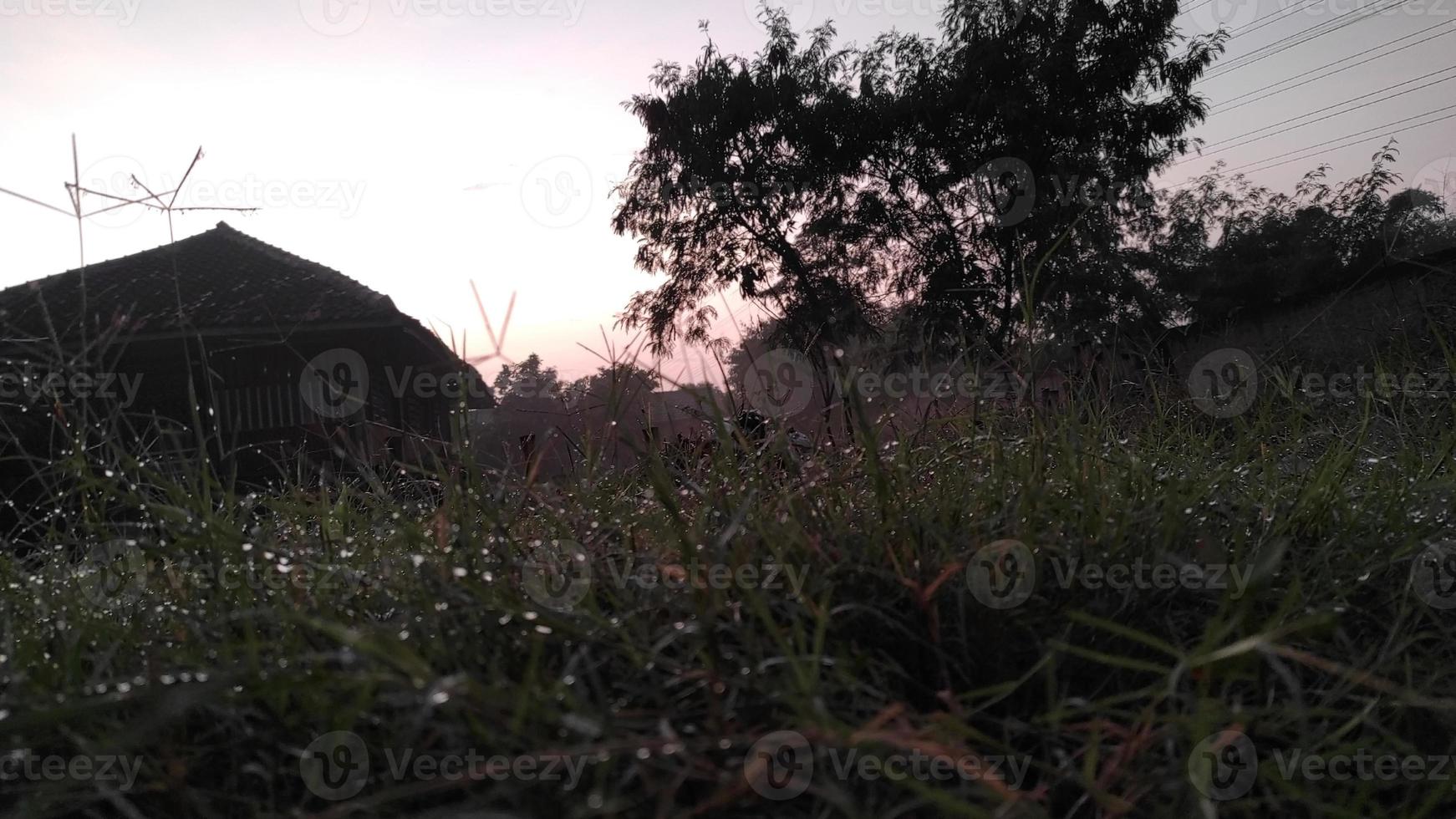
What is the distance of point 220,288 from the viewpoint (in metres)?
13.1

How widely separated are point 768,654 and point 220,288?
14544 mm

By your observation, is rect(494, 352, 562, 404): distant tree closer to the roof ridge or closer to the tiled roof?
the tiled roof

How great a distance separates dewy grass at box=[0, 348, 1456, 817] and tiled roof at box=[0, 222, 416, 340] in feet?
34.9

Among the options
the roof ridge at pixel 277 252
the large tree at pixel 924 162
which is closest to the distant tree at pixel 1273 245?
the large tree at pixel 924 162

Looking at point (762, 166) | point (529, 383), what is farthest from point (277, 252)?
point (529, 383)

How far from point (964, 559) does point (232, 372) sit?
550 inches

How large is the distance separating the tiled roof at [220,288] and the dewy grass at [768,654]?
10.6 meters

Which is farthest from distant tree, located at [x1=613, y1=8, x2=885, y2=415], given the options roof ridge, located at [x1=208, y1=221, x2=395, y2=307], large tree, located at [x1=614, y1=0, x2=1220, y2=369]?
roof ridge, located at [x1=208, y1=221, x2=395, y2=307]

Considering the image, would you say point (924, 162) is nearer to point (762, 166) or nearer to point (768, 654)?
point (762, 166)

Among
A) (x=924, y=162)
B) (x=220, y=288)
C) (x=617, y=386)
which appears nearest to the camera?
(x=617, y=386)

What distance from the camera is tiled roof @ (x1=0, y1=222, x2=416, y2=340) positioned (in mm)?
11633

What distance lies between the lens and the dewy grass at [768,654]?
0.66 meters

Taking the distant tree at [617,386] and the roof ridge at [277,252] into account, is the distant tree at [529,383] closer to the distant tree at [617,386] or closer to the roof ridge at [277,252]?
the distant tree at [617,386]

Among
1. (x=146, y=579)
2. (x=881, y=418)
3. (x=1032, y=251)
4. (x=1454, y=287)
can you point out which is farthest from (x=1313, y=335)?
(x=146, y=579)
